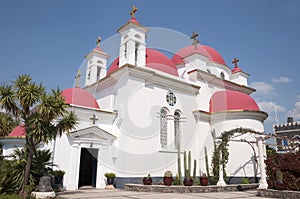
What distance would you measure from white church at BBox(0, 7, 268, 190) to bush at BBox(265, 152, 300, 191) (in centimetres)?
566

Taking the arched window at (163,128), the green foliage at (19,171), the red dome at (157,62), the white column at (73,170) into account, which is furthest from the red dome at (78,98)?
the arched window at (163,128)

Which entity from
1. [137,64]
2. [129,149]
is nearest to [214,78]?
[137,64]

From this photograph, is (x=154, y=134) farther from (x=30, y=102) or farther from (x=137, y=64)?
(x=30, y=102)

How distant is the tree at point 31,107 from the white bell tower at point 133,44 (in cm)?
737

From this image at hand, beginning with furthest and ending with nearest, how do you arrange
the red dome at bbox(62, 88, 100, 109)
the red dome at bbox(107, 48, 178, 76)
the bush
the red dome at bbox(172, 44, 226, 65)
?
the red dome at bbox(172, 44, 226, 65) → the red dome at bbox(107, 48, 178, 76) → the red dome at bbox(62, 88, 100, 109) → the bush

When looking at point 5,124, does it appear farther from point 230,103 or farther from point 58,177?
point 230,103

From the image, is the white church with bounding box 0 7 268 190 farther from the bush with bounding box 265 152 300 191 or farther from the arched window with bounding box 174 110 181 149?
the bush with bounding box 265 152 300 191

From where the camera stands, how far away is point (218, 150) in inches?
587

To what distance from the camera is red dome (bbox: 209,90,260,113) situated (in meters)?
18.3

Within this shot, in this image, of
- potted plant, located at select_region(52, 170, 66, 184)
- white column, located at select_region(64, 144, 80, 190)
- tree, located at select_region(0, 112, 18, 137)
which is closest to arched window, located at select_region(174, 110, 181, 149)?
white column, located at select_region(64, 144, 80, 190)

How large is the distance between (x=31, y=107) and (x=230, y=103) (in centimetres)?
1430

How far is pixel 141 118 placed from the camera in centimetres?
1547

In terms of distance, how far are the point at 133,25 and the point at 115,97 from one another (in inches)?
214

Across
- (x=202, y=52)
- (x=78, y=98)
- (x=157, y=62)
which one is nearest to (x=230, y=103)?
(x=202, y=52)
